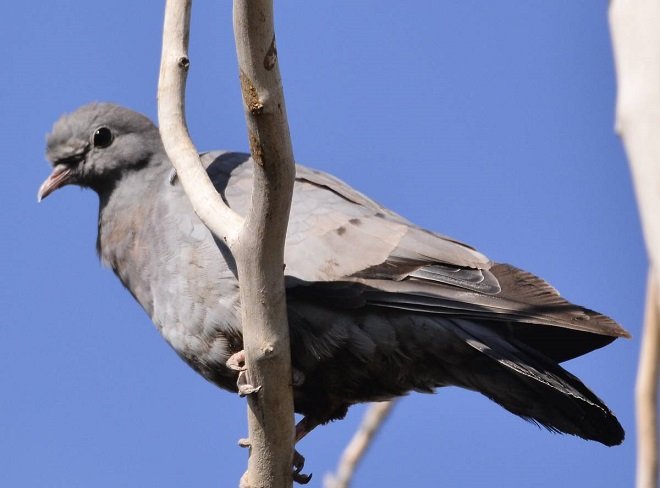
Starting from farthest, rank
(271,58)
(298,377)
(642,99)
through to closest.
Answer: (298,377) → (271,58) → (642,99)

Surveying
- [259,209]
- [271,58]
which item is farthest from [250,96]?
[259,209]

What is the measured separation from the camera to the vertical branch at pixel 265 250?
154 inches

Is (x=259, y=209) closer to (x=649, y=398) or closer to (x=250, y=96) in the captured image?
(x=250, y=96)

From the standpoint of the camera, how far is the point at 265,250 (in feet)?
14.2

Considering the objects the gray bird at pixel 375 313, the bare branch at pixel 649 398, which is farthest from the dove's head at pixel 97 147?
the bare branch at pixel 649 398

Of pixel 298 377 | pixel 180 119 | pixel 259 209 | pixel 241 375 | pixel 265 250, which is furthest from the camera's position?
pixel 298 377

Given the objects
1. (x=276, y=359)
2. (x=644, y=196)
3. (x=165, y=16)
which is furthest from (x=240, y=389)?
(x=644, y=196)

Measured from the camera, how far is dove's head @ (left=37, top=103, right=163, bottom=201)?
23.0 feet

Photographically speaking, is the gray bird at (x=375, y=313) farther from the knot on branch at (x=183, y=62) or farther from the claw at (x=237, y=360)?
the knot on branch at (x=183, y=62)

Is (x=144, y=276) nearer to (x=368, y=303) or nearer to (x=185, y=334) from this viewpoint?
(x=185, y=334)

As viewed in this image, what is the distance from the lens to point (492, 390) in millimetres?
5645

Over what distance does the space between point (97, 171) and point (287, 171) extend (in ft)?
10.5

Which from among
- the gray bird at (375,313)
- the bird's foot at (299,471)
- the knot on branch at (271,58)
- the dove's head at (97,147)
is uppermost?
the knot on branch at (271,58)

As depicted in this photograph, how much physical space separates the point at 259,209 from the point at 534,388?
196cm
